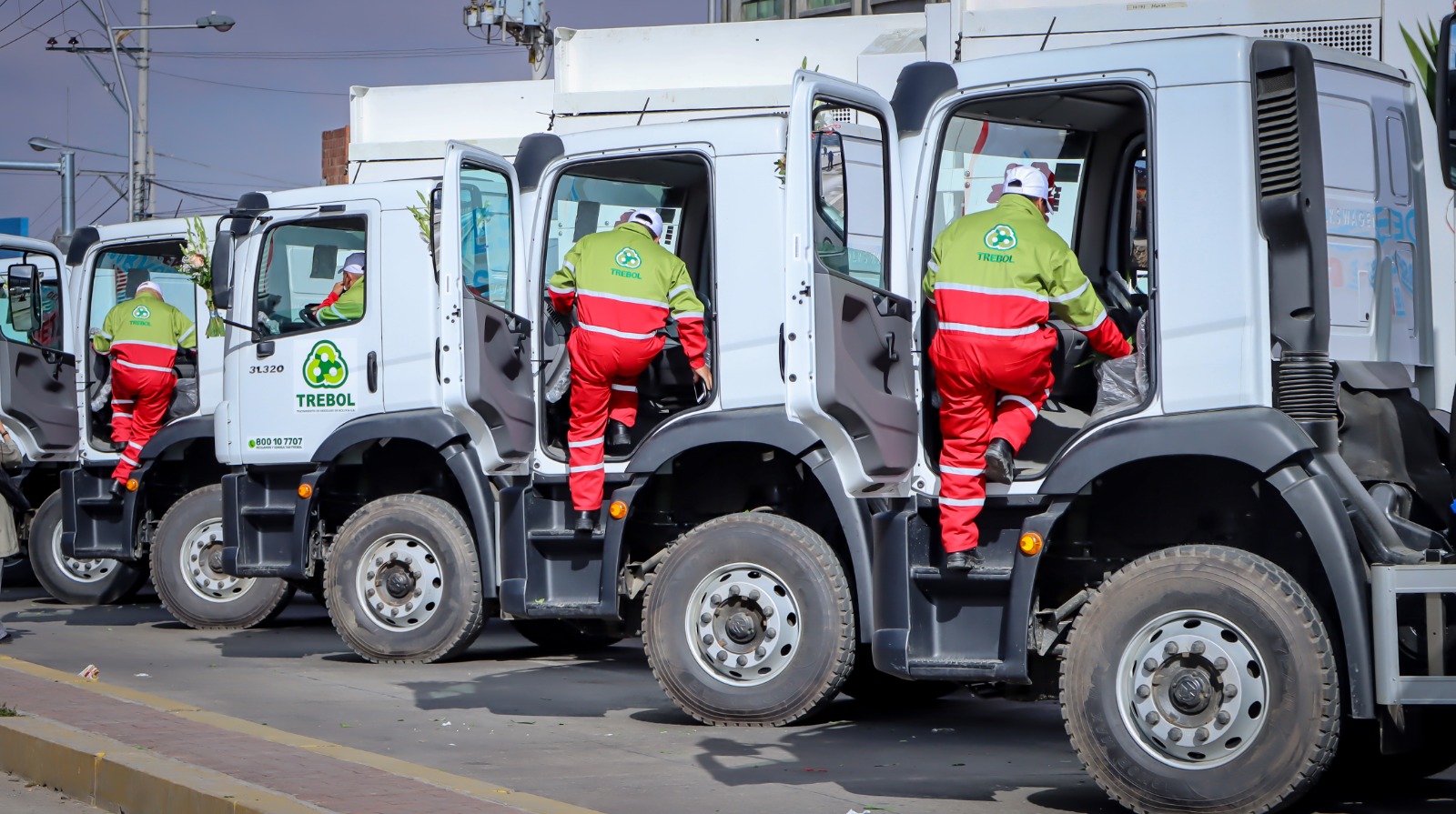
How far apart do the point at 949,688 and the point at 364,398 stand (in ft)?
11.9

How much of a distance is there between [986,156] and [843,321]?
2.73 ft

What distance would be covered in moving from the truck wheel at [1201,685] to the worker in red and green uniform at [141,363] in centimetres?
814

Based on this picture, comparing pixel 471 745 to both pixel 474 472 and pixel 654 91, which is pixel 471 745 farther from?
pixel 654 91

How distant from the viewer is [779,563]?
7309mm

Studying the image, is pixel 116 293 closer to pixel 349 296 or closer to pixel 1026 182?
pixel 349 296

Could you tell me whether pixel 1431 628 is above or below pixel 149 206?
below

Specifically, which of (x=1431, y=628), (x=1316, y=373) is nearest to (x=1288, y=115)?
(x=1316, y=373)

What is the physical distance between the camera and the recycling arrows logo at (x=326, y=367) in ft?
32.5

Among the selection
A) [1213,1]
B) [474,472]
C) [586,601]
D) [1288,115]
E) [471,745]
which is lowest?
[471,745]

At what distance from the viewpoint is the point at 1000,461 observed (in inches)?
233

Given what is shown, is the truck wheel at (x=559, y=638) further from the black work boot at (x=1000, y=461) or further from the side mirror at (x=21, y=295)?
the side mirror at (x=21, y=295)

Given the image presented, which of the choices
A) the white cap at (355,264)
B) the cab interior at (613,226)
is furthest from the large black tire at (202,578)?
the cab interior at (613,226)

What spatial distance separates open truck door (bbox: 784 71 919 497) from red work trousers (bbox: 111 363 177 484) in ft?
22.1

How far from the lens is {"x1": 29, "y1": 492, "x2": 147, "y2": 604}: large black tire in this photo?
44.4ft
